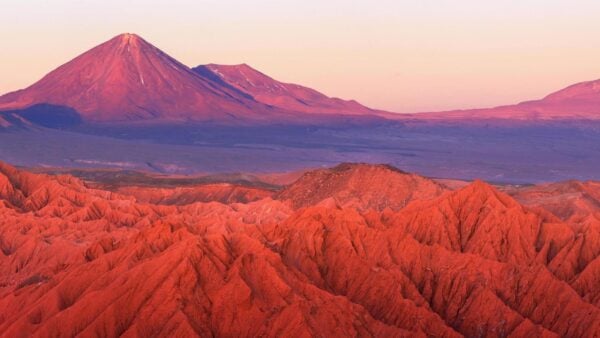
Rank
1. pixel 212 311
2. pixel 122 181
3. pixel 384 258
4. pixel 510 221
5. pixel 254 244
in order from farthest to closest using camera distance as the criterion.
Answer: pixel 122 181 → pixel 510 221 → pixel 384 258 → pixel 254 244 → pixel 212 311

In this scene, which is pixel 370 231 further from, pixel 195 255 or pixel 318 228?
pixel 195 255

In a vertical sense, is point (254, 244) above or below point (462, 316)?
above

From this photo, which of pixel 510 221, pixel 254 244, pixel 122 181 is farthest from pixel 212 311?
pixel 122 181

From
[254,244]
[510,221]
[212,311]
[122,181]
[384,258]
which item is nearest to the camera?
[212,311]

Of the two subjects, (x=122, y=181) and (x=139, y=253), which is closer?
(x=139, y=253)

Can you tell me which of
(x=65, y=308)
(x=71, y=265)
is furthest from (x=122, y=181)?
(x=65, y=308)

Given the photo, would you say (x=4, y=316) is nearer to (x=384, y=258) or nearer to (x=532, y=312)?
(x=384, y=258)
